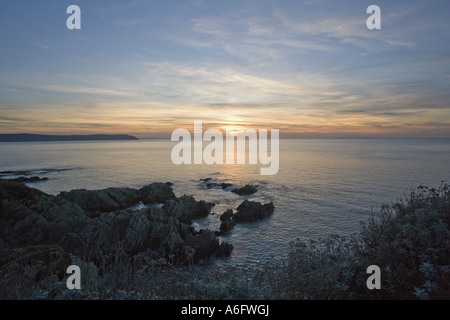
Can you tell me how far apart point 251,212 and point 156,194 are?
15911mm

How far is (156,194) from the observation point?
37.8 meters

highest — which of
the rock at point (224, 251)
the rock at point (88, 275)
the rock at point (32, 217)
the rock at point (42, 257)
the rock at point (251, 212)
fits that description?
the rock at point (88, 275)

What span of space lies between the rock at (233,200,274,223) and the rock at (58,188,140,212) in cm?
1616

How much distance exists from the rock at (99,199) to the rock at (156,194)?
72.1 inches

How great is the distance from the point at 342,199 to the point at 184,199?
2173cm

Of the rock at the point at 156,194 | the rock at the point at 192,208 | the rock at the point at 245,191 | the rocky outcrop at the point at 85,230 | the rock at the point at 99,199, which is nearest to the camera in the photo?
the rocky outcrop at the point at 85,230

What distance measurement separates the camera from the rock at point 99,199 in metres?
31.9

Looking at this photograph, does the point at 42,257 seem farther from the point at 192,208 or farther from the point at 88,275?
the point at 192,208

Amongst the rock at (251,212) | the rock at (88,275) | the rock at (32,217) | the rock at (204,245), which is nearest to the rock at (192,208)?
the rock at (251,212)

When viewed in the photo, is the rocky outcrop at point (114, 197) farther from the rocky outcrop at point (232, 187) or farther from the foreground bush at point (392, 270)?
the foreground bush at point (392, 270)

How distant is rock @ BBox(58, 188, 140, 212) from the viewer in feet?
105
